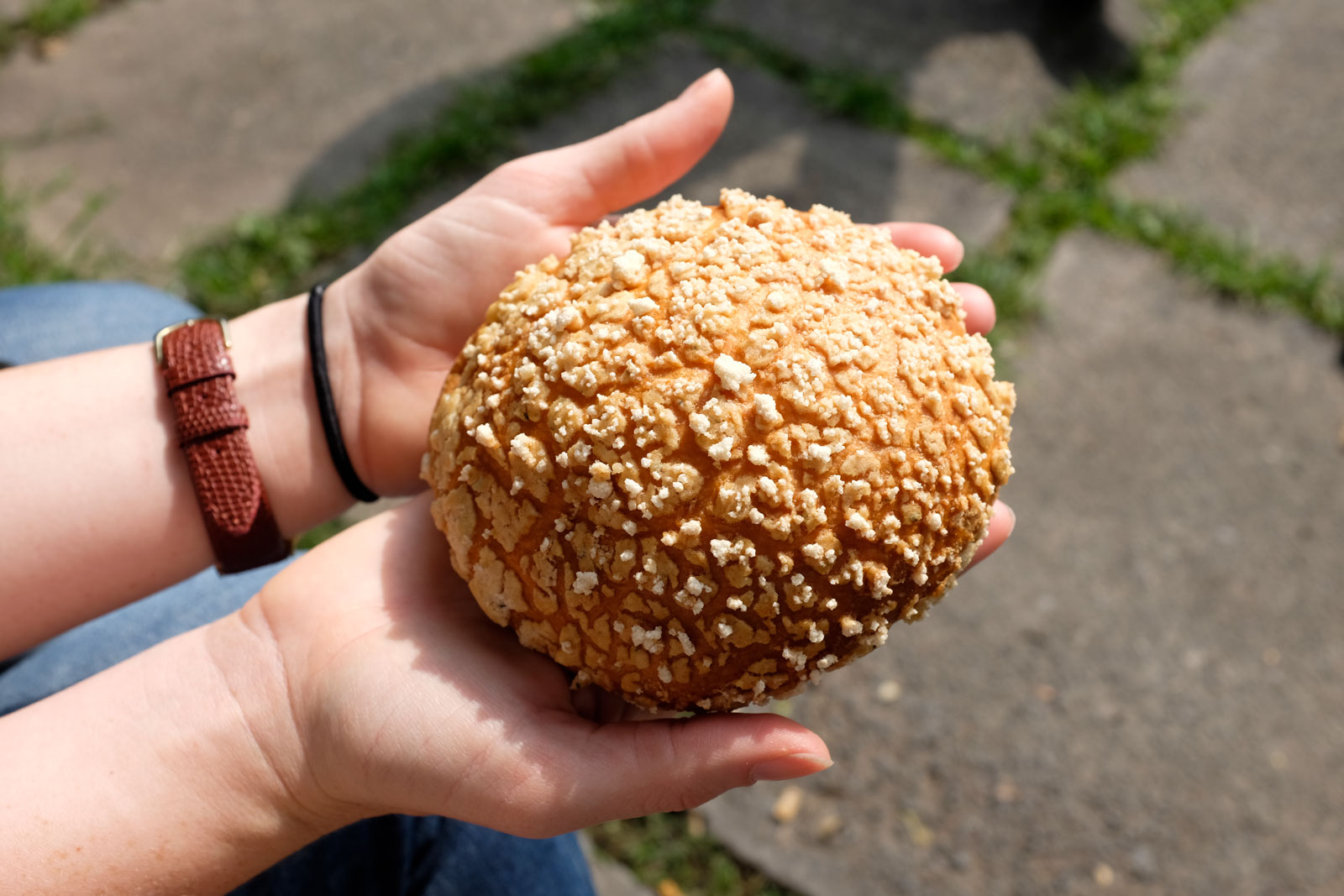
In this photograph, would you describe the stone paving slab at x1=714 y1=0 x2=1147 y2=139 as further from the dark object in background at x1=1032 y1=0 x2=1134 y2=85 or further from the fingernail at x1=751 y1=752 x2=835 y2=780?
the fingernail at x1=751 y1=752 x2=835 y2=780

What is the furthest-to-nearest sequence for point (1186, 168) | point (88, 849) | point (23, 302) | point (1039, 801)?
point (1186, 168) < point (1039, 801) < point (23, 302) < point (88, 849)

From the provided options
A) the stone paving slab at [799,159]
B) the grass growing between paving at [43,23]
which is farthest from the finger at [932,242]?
the grass growing between paving at [43,23]

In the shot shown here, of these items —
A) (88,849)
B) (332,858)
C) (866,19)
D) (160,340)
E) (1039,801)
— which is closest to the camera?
(88,849)

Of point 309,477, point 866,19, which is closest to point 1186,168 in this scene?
point 866,19

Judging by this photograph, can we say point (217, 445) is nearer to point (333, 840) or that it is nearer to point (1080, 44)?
point (333, 840)

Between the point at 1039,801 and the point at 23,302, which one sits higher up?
the point at 23,302

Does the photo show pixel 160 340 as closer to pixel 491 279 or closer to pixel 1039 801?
pixel 491 279
